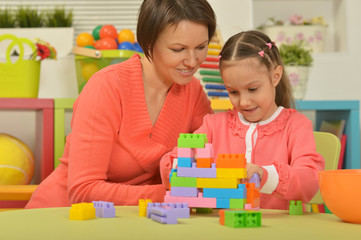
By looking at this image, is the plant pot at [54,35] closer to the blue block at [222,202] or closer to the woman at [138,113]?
the woman at [138,113]

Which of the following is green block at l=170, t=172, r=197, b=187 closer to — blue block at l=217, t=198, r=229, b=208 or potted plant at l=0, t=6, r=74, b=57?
blue block at l=217, t=198, r=229, b=208

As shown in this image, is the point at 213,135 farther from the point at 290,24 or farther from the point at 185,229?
the point at 290,24

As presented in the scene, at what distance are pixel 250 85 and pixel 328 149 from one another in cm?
38

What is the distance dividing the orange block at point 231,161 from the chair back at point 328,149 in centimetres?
A: 69

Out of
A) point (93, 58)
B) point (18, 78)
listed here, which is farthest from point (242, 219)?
point (18, 78)

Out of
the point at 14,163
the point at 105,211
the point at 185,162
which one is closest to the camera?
the point at 105,211

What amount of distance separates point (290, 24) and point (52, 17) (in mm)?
1230

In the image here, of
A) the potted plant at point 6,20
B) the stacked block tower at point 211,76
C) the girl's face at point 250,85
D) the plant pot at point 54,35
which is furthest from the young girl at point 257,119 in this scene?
the potted plant at point 6,20

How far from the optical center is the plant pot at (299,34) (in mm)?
2844

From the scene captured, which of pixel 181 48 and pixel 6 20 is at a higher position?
pixel 6 20

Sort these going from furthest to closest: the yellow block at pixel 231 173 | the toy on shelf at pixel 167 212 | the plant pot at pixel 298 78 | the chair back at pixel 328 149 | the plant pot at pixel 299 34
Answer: the plant pot at pixel 299 34
the plant pot at pixel 298 78
the chair back at pixel 328 149
the yellow block at pixel 231 173
the toy on shelf at pixel 167 212

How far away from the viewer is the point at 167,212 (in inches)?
31.9

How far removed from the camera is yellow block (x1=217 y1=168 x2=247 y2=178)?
94cm

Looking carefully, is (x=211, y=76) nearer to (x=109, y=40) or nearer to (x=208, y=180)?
(x=109, y=40)
